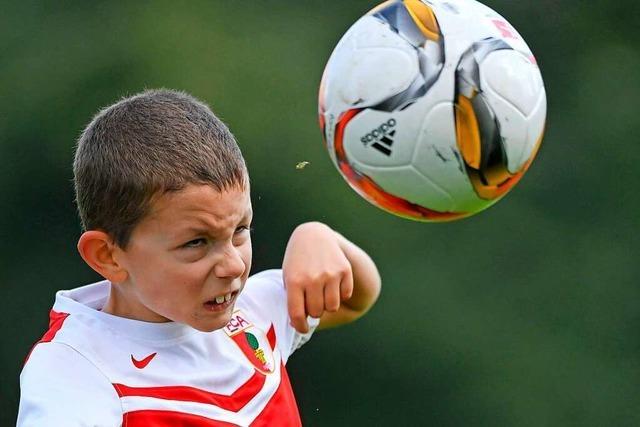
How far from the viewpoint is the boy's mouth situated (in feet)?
8.05

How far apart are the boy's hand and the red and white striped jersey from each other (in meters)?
0.13

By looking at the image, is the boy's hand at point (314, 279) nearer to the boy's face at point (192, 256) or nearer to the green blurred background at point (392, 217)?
the boy's face at point (192, 256)

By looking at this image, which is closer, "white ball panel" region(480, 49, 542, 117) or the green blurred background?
"white ball panel" region(480, 49, 542, 117)

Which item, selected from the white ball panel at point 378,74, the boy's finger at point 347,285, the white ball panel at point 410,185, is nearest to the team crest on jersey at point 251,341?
the boy's finger at point 347,285

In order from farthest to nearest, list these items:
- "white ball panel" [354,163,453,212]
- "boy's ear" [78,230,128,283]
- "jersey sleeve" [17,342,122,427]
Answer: "white ball panel" [354,163,453,212], "boy's ear" [78,230,128,283], "jersey sleeve" [17,342,122,427]

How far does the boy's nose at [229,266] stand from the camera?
2.41 m

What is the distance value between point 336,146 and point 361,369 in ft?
11.3

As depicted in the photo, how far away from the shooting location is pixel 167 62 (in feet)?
21.2

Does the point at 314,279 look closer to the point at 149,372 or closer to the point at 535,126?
the point at 149,372

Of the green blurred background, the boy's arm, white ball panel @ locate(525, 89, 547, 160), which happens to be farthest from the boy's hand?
the green blurred background

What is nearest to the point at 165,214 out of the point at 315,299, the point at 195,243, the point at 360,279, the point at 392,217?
the point at 195,243

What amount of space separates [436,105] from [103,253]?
28.8 inches

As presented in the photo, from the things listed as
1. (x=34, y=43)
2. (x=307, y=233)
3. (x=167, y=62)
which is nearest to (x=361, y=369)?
(x=167, y=62)

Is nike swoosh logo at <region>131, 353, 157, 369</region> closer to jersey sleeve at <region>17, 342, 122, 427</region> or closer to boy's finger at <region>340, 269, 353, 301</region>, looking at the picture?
jersey sleeve at <region>17, 342, 122, 427</region>
